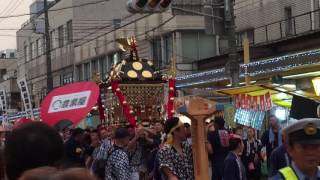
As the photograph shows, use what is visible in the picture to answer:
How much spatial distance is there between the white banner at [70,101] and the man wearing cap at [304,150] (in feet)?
16.7

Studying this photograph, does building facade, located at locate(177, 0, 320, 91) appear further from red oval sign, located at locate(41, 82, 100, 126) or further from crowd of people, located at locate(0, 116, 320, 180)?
red oval sign, located at locate(41, 82, 100, 126)

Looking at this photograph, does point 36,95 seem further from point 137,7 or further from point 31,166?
point 31,166

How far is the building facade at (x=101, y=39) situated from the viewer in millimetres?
31281

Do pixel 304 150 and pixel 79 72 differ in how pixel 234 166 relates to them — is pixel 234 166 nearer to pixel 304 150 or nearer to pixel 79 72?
pixel 304 150

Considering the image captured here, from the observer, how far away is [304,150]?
3.76 m

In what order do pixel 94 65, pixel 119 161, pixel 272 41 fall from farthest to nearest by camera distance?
pixel 94 65 → pixel 272 41 → pixel 119 161

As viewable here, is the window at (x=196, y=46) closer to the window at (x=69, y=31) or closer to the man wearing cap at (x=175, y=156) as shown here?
the window at (x=69, y=31)

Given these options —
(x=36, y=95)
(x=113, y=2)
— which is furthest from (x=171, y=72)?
(x=36, y=95)

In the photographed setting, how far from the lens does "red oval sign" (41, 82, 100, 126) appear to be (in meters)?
8.61

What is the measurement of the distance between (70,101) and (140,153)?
4206 millimetres

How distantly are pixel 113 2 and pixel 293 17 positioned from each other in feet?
83.7

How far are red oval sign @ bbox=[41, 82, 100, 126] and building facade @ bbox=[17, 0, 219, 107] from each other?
16.8 meters

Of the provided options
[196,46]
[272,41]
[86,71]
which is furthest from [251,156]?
[86,71]

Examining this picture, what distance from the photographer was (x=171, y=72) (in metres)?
16.3
